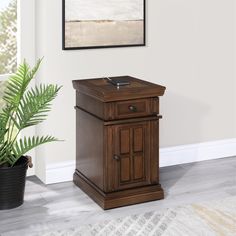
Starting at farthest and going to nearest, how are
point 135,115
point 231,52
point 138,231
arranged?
point 231,52 → point 135,115 → point 138,231

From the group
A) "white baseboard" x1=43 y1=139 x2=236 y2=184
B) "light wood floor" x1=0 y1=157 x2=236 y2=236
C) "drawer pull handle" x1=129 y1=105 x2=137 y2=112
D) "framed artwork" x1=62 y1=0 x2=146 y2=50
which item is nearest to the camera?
"light wood floor" x1=0 y1=157 x2=236 y2=236

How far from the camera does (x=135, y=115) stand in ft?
10.9

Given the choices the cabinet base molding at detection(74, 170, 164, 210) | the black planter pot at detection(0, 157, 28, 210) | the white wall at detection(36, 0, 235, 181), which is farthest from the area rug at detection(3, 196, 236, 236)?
the white wall at detection(36, 0, 235, 181)

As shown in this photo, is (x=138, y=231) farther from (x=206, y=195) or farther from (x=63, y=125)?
(x=63, y=125)

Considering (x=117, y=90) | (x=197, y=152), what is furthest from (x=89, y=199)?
(x=197, y=152)

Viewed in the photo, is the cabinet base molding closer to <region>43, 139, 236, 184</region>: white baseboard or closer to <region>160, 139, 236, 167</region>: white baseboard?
<region>43, 139, 236, 184</region>: white baseboard

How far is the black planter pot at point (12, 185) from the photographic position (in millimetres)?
3232

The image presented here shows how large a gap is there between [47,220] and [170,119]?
125 cm

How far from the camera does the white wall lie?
365 cm

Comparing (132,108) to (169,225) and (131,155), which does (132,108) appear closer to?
(131,155)

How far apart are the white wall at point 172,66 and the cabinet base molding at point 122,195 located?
1.33 ft

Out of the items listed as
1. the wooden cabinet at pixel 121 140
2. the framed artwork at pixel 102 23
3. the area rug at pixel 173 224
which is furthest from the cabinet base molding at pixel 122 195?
the framed artwork at pixel 102 23

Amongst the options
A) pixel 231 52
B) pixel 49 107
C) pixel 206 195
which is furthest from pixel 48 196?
pixel 231 52

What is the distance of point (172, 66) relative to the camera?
4008mm
